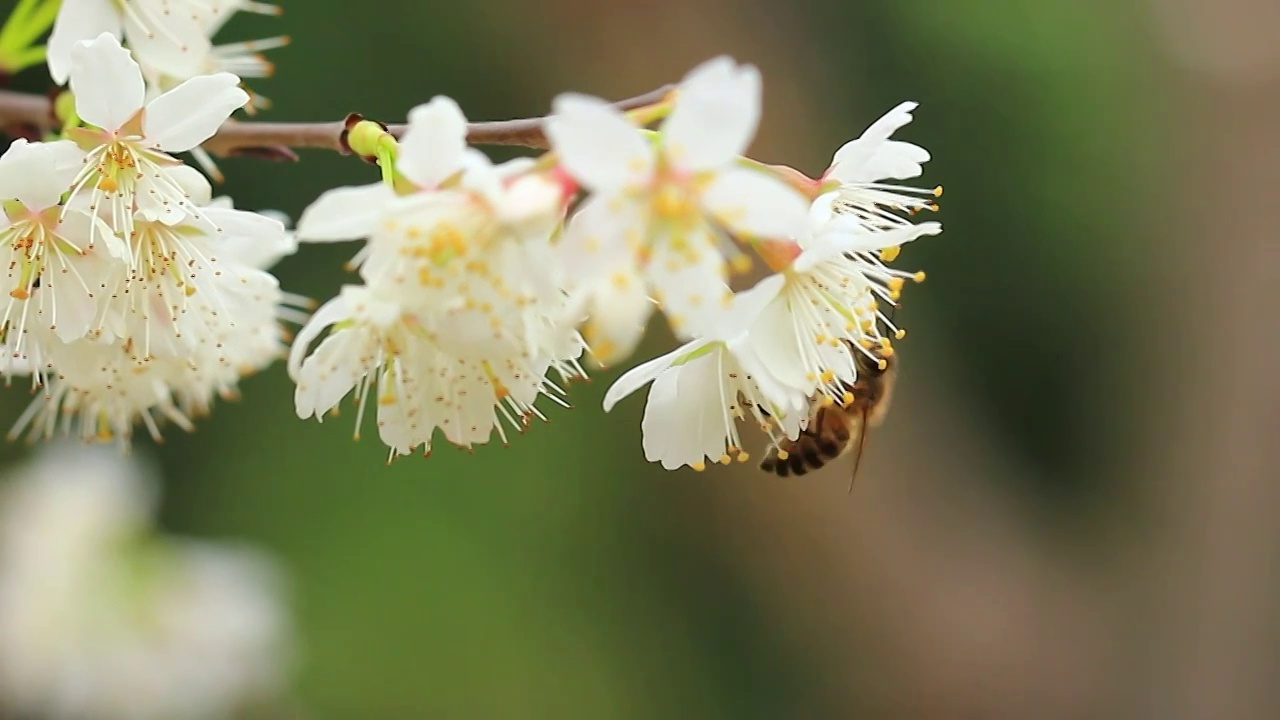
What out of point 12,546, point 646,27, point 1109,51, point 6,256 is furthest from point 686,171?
point 1109,51

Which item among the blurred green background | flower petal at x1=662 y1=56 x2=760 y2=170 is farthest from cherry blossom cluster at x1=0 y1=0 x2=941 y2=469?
the blurred green background

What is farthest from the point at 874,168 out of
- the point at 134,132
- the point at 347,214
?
the point at 134,132

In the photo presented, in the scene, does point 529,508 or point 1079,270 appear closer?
point 529,508

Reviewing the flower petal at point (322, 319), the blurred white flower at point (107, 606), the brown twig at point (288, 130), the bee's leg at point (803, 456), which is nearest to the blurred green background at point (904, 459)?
the blurred white flower at point (107, 606)

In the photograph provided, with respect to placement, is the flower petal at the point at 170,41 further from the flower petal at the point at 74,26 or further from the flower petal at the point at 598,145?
the flower petal at the point at 598,145

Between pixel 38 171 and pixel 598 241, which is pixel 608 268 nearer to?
pixel 598 241

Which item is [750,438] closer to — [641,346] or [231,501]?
[641,346]
